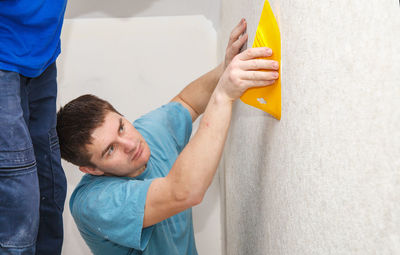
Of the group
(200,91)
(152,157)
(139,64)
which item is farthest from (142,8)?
(152,157)

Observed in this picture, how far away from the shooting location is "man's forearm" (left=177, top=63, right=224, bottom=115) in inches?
47.0

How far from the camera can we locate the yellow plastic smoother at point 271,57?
65cm

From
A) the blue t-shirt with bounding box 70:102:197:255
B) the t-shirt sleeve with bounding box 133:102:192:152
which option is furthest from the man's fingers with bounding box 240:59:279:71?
the t-shirt sleeve with bounding box 133:102:192:152

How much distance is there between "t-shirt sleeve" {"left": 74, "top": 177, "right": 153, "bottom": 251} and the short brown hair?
0.39ft

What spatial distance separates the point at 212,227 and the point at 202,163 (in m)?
0.96

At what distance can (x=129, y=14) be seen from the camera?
1672 mm

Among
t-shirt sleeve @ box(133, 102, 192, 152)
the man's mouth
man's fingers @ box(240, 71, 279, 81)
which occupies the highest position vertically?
man's fingers @ box(240, 71, 279, 81)

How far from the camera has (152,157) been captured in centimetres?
122

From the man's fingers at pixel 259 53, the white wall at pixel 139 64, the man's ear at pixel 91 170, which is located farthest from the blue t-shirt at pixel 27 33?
the white wall at pixel 139 64

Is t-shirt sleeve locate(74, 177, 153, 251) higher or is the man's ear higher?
the man's ear

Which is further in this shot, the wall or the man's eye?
the man's eye

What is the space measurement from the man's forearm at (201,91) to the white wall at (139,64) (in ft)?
1.20

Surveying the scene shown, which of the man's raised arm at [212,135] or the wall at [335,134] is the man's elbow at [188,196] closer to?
the man's raised arm at [212,135]

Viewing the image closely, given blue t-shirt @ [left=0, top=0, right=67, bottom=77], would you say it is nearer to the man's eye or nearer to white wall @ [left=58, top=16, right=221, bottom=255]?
the man's eye
